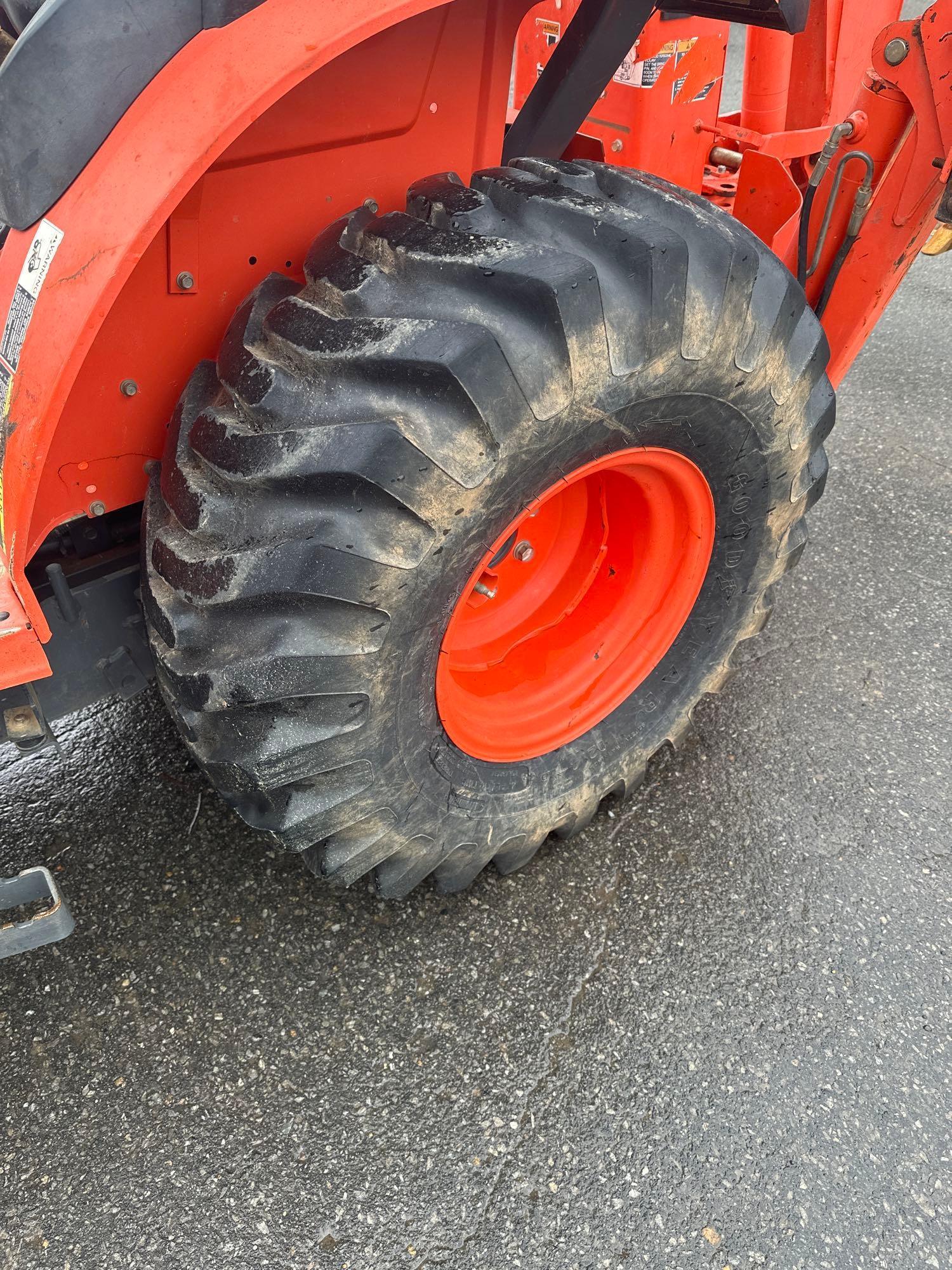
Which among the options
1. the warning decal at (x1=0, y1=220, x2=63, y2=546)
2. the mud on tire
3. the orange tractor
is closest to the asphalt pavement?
the orange tractor

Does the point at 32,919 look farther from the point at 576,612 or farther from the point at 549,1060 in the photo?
the point at 576,612

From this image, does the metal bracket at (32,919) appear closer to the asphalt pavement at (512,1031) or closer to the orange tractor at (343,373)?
the orange tractor at (343,373)

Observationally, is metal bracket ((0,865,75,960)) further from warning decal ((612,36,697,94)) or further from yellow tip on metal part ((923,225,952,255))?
yellow tip on metal part ((923,225,952,255))

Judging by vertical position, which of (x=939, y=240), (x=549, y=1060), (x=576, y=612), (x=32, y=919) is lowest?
(x=549, y=1060)

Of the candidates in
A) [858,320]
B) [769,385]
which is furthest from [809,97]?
[769,385]

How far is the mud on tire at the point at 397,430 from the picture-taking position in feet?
4.16

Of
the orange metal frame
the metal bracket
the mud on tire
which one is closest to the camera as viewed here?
the orange metal frame

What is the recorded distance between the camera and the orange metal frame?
1090mm

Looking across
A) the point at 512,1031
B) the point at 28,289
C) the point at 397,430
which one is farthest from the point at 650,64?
the point at 512,1031

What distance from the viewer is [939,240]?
86.8 inches

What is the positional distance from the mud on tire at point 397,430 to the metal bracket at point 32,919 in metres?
0.28

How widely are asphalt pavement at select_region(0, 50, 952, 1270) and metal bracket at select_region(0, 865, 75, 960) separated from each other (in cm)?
38

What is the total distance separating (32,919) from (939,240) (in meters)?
2.25

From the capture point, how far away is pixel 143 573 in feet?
4.78
